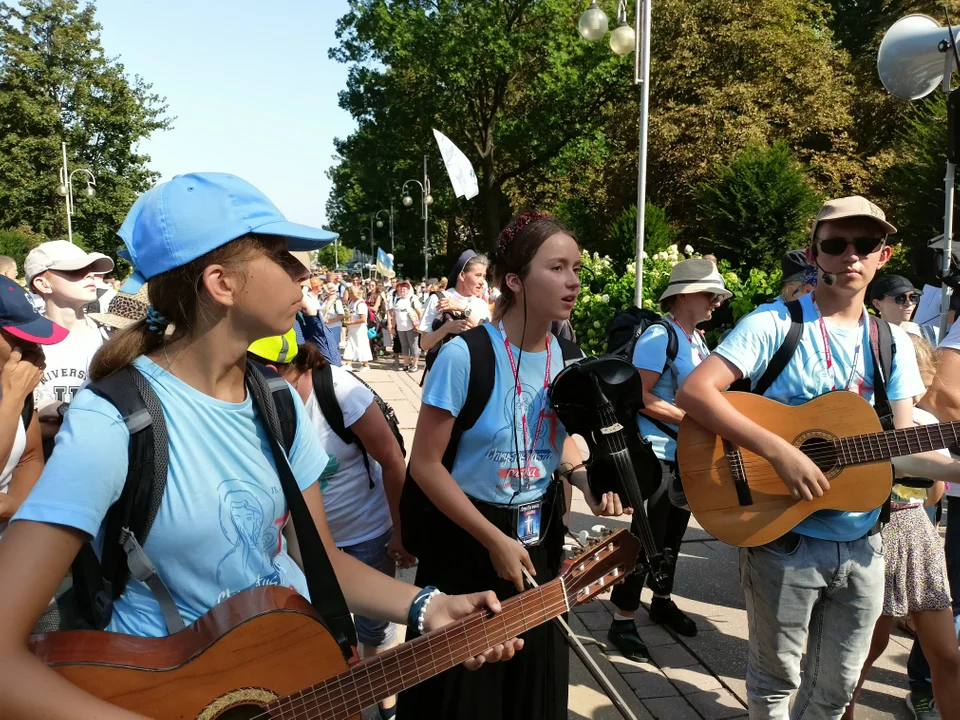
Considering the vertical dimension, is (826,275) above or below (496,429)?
above

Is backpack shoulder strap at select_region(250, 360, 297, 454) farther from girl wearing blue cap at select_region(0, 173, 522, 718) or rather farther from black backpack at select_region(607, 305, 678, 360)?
black backpack at select_region(607, 305, 678, 360)

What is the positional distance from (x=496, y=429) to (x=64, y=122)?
4852cm

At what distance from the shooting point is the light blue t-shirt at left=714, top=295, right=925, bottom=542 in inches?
111

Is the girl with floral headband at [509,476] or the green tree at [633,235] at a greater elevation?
the green tree at [633,235]

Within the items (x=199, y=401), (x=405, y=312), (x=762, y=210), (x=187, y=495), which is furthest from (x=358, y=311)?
(x=187, y=495)

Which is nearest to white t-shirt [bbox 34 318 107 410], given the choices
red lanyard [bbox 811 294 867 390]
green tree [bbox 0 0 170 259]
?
red lanyard [bbox 811 294 867 390]

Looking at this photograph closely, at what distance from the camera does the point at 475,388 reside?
2629 millimetres

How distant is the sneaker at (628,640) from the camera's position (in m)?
4.36

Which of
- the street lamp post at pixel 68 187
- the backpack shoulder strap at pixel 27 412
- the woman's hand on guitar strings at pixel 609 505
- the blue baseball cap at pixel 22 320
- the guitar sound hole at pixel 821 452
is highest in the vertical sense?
the street lamp post at pixel 68 187

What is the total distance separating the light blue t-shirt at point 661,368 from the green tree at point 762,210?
13148 millimetres

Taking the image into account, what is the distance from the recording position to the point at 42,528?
139 cm

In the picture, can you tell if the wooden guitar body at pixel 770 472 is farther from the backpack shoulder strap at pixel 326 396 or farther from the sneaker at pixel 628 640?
A: the sneaker at pixel 628 640

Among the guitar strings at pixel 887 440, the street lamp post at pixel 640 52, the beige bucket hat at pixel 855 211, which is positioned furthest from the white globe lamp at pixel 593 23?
the guitar strings at pixel 887 440

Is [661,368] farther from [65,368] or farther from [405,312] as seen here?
[405,312]
